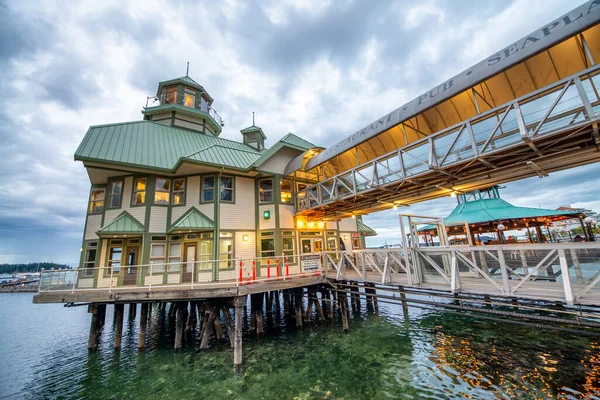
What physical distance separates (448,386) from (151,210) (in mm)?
16037

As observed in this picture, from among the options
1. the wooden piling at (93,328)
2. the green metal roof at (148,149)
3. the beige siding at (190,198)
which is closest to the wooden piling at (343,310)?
the beige siding at (190,198)

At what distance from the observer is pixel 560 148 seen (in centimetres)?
699

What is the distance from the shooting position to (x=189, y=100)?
20.5 meters

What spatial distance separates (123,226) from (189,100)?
40.9ft

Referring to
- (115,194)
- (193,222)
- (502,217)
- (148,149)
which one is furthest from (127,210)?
(502,217)

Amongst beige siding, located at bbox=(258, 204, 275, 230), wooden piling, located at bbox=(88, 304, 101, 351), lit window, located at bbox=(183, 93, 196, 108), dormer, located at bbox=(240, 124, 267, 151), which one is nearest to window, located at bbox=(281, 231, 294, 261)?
beige siding, located at bbox=(258, 204, 275, 230)

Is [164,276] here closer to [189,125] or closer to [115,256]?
[115,256]

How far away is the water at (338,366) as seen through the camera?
7.53m

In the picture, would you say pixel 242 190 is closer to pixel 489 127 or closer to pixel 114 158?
pixel 114 158

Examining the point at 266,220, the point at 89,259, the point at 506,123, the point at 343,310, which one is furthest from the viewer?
the point at 266,220

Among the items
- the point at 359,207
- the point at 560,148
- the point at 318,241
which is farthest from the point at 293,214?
the point at 560,148

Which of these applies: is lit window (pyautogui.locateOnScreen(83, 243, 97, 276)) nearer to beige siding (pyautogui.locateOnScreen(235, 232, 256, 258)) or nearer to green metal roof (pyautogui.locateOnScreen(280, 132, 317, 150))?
beige siding (pyautogui.locateOnScreen(235, 232, 256, 258))

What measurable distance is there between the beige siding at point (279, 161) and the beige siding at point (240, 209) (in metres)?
1.46

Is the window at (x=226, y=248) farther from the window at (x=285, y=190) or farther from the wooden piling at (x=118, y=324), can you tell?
the wooden piling at (x=118, y=324)
